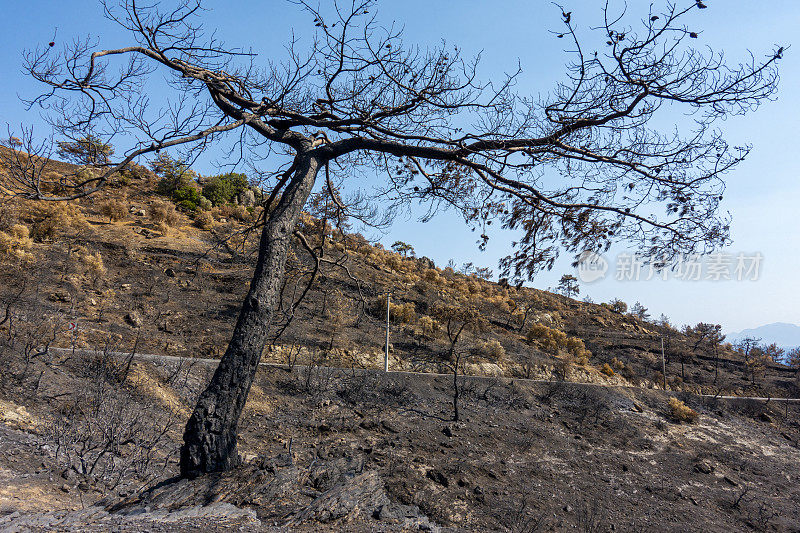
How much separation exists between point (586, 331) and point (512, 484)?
25.0 meters

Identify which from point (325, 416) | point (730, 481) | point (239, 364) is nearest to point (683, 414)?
point (730, 481)

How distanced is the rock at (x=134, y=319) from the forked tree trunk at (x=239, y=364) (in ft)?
31.8

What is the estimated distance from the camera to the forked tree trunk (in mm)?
3816

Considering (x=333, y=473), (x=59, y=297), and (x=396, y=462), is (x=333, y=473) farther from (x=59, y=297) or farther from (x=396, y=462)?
(x=59, y=297)

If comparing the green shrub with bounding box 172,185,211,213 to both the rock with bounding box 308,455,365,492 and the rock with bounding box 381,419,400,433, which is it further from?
the rock with bounding box 308,455,365,492

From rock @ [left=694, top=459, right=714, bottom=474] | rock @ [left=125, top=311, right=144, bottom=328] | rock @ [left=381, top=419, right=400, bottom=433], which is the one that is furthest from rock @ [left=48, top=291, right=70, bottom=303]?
rock @ [left=694, top=459, right=714, bottom=474]

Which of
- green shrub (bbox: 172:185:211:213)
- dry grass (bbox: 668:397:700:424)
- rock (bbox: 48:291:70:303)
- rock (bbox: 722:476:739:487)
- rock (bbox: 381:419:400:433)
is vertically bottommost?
rock (bbox: 722:476:739:487)

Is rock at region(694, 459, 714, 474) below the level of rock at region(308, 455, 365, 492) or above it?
below

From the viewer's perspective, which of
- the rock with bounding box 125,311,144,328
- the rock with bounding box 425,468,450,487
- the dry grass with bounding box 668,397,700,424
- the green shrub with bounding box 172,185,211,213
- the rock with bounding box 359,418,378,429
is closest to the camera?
the rock with bounding box 425,468,450,487

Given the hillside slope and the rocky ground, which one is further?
the hillside slope

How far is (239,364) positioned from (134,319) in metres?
10.1

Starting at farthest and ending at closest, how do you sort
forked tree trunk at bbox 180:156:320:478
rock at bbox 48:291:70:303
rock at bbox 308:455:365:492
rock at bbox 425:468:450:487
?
rock at bbox 48:291:70:303
rock at bbox 425:468:450:487
rock at bbox 308:455:365:492
forked tree trunk at bbox 180:156:320:478

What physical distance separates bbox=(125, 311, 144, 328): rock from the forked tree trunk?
9697 millimetres

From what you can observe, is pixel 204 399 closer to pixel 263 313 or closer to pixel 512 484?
pixel 263 313
